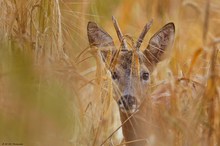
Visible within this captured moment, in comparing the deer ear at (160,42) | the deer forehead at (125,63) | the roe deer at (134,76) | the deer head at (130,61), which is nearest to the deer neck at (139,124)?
the roe deer at (134,76)

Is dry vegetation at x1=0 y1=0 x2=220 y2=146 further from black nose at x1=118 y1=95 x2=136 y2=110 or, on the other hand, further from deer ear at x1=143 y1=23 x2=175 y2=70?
deer ear at x1=143 y1=23 x2=175 y2=70

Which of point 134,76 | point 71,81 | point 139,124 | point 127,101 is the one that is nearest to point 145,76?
point 134,76

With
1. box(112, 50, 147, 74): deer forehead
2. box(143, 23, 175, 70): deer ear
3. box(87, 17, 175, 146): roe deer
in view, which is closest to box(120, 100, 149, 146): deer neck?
box(87, 17, 175, 146): roe deer

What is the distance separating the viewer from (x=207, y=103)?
3170 mm

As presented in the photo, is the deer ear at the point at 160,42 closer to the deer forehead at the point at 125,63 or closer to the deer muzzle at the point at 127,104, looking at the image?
the deer forehead at the point at 125,63

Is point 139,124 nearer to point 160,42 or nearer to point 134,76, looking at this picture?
point 134,76

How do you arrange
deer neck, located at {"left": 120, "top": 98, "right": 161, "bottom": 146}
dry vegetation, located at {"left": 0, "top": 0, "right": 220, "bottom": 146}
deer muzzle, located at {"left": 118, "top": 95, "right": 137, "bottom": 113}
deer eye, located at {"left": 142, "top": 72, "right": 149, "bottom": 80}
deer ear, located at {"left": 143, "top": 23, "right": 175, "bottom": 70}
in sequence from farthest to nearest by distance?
→ deer ear, located at {"left": 143, "top": 23, "right": 175, "bottom": 70} → deer eye, located at {"left": 142, "top": 72, "right": 149, "bottom": 80} → deer neck, located at {"left": 120, "top": 98, "right": 161, "bottom": 146} → deer muzzle, located at {"left": 118, "top": 95, "right": 137, "bottom": 113} → dry vegetation, located at {"left": 0, "top": 0, "right": 220, "bottom": 146}

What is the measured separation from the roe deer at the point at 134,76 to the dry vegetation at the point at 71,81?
119mm

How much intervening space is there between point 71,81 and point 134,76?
1.20 meters

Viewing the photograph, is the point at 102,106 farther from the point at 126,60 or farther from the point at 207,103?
the point at 126,60

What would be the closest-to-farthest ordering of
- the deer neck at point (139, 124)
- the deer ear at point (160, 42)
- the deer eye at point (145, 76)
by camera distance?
the deer neck at point (139, 124)
the deer eye at point (145, 76)
the deer ear at point (160, 42)

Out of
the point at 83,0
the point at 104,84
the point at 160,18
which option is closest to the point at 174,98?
the point at 104,84

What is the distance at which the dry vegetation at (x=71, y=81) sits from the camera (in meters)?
2.83

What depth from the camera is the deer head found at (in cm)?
440
